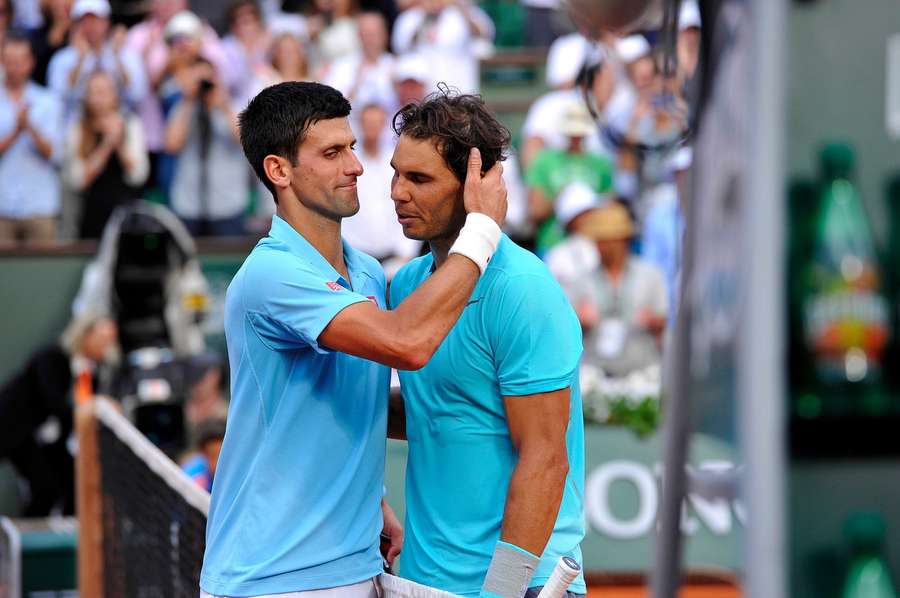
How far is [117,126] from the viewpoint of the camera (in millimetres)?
10922

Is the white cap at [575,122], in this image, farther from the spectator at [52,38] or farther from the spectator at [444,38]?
the spectator at [52,38]

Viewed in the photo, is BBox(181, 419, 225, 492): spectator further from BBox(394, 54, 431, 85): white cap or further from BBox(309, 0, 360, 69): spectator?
BBox(309, 0, 360, 69): spectator

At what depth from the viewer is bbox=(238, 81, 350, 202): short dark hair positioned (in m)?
3.26

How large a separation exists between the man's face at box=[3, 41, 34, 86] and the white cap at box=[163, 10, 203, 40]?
1.13 metres

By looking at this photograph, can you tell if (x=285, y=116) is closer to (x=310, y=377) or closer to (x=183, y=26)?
(x=310, y=377)

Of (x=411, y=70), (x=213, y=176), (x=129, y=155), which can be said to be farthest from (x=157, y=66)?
(x=411, y=70)

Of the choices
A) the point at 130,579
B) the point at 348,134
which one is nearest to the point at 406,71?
the point at 130,579

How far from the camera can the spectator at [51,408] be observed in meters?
9.77

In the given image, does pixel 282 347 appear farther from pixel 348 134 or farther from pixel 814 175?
pixel 814 175

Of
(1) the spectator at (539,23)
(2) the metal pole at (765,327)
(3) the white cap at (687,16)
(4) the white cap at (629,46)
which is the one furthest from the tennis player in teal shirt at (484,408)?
(1) the spectator at (539,23)

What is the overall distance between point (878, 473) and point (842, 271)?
0.20 m

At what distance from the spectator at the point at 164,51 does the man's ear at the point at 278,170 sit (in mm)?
8205

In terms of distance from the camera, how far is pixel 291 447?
3.06m

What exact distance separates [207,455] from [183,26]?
4968 millimetres
